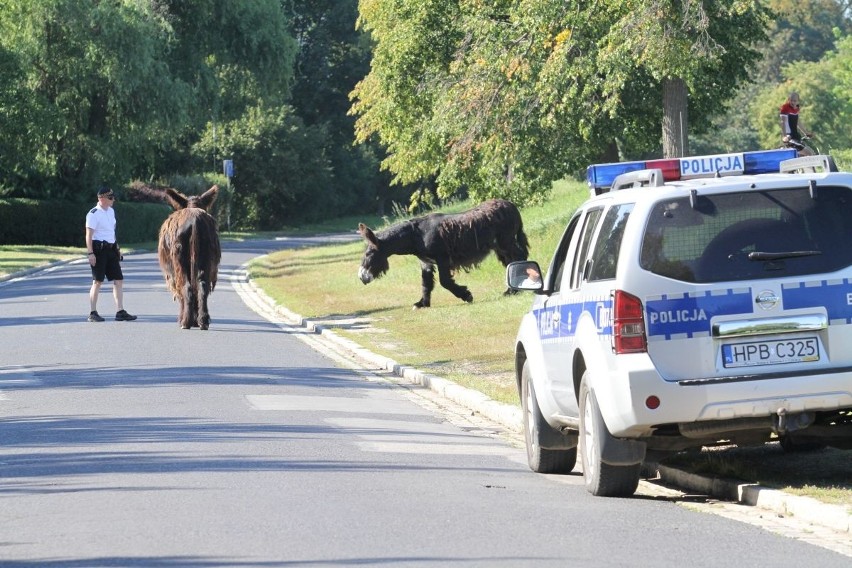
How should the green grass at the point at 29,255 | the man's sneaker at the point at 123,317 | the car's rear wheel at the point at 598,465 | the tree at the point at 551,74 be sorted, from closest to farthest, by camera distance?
the car's rear wheel at the point at 598,465 < the tree at the point at 551,74 < the man's sneaker at the point at 123,317 < the green grass at the point at 29,255

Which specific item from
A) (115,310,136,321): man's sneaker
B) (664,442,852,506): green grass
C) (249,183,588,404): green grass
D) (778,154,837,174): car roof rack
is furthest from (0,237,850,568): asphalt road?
(115,310,136,321): man's sneaker

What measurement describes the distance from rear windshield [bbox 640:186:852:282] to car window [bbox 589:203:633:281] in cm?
32

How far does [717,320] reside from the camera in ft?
28.9

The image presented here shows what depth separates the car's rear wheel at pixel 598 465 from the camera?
923 cm

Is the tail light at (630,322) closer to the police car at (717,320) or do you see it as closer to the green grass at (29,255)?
the police car at (717,320)

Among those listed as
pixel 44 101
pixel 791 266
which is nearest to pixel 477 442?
pixel 791 266

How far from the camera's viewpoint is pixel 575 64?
80.7ft

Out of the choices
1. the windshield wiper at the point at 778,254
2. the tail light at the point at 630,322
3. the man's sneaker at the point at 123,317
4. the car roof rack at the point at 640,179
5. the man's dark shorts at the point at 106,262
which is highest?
the car roof rack at the point at 640,179

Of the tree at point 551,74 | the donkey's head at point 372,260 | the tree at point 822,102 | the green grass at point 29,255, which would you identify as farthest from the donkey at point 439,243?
the tree at point 822,102

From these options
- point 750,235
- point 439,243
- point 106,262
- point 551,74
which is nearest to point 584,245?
point 750,235

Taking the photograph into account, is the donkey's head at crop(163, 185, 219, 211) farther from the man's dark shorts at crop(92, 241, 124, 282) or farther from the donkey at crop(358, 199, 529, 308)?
the donkey at crop(358, 199, 529, 308)

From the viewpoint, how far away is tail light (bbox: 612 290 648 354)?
880cm

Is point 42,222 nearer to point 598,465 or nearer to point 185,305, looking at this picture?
point 185,305

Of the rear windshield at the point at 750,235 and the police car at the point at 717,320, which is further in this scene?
the rear windshield at the point at 750,235
